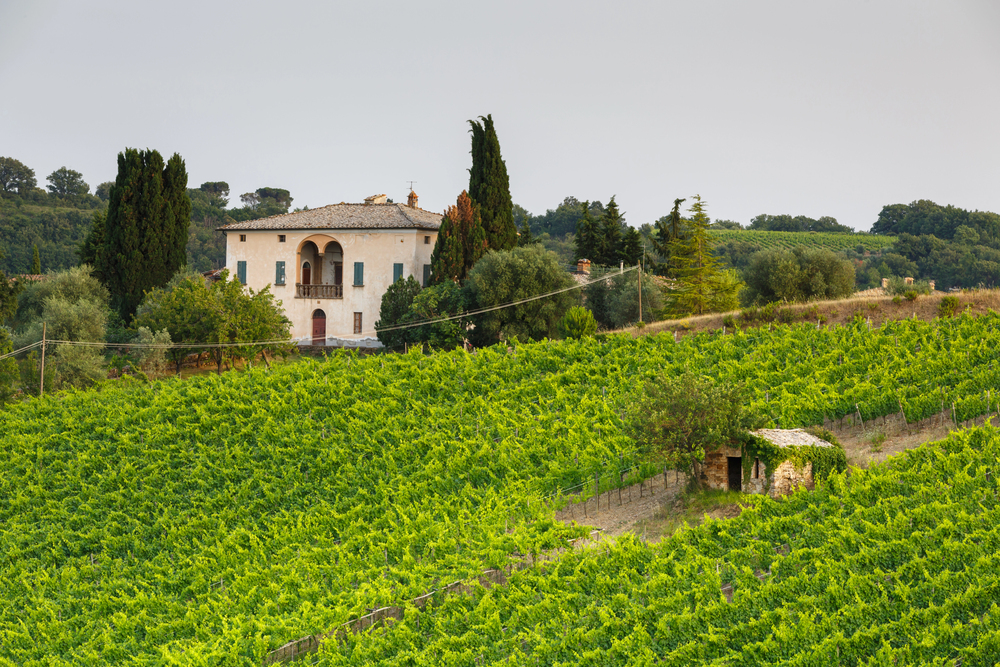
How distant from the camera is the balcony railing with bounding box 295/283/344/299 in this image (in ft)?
126

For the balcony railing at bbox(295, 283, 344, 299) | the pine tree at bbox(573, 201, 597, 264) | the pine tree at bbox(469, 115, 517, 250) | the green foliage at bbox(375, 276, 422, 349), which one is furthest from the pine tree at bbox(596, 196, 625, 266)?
the balcony railing at bbox(295, 283, 344, 299)

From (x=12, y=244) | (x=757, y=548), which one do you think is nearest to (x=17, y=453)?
(x=757, y=548)

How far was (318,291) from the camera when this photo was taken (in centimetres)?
3853

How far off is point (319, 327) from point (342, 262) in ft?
11.0

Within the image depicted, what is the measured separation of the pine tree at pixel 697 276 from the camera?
110ft

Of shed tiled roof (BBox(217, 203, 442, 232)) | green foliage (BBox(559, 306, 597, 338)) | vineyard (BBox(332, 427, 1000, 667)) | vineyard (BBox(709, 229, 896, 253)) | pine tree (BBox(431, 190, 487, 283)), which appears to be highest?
vineyard (BBox(709, 229, 896, 253))

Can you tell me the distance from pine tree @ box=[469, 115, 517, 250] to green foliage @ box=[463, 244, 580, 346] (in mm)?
3465

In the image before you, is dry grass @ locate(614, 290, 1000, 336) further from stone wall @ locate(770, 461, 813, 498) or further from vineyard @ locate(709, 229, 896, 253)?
vineyard @ locate(709, 229, 896, 253)

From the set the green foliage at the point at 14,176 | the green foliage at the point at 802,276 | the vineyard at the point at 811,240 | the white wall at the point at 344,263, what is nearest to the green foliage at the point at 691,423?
the green foliage at the point at 802,276

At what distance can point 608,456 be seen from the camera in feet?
55.0

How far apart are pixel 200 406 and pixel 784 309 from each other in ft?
56.5

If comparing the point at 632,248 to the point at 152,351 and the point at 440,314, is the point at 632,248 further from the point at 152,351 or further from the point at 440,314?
the point at 152,351

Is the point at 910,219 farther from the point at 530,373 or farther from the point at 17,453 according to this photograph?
the point at 17,453

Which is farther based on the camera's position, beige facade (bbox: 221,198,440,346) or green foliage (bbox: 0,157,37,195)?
green foliage (bbox: 0,157,37,195)
